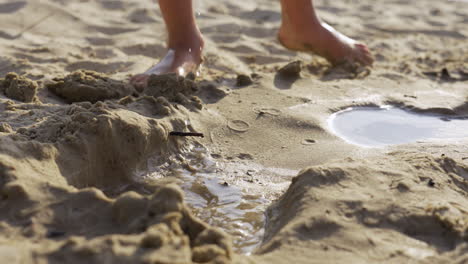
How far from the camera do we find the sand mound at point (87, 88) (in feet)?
7.90

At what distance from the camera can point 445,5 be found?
609 cm

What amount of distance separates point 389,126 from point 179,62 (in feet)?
4.04

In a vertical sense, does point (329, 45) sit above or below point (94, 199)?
below

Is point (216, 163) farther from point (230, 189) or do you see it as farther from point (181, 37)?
point (181, 37)

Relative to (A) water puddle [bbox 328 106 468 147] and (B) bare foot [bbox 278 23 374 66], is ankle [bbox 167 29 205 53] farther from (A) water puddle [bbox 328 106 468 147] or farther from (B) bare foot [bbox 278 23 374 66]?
(A) water puddle [bbox 328 106 468 147]

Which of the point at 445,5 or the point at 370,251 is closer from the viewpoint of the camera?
the point at 370,251

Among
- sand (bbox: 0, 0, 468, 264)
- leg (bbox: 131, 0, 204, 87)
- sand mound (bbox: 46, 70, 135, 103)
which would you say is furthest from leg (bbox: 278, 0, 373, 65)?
sand mound (bbox: 46, 70, 135, 103)

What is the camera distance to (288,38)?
3.49 metres

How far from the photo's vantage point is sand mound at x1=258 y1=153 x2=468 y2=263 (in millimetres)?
1261

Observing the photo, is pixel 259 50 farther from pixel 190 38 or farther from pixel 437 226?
pixel 437 226

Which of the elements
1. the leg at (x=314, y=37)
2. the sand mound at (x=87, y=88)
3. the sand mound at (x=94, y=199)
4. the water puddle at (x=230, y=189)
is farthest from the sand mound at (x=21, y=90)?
the leg at (x=314, y=37)

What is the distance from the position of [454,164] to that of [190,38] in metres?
1.80

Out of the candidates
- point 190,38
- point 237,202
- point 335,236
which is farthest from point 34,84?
point 335,236

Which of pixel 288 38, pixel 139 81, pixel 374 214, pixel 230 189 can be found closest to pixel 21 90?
pixel 139 81
